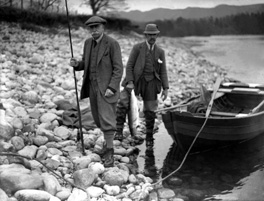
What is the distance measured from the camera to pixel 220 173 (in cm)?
584

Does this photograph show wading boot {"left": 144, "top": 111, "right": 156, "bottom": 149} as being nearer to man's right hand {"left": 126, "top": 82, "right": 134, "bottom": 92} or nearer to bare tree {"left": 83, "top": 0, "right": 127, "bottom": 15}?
man's right hand {"left": 126, "top": 82, "right": 134, "bottom": 92}

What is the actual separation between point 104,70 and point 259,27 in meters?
26.9

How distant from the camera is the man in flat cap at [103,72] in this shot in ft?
16.1

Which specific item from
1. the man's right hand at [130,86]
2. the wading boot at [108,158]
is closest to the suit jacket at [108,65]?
the wading boot at [108,158]

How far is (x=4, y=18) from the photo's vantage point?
16.2 metres

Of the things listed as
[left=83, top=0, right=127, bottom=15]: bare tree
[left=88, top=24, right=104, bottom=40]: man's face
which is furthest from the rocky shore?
[left=83, top=0, right=127, bottom=15]: bare tree

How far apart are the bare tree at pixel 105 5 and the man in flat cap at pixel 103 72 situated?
801 inches

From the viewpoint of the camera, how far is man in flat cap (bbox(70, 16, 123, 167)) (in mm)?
4895

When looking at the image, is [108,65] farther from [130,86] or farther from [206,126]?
[206,126]

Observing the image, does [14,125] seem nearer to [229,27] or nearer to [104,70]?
[104,70]

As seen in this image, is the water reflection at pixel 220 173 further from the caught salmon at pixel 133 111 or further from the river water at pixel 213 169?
the caught salmon at pixel 133 111

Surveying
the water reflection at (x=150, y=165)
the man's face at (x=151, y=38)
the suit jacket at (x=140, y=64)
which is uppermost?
the man's face at (x=151, y=38)

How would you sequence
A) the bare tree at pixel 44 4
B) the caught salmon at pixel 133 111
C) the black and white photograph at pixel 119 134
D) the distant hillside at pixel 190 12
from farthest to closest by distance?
the distant hillside at pixel 190 12 < the bare tree at pixel 44 4 < the caught salmon at pixel 133 111 < the black and white photograph at pixel 119 134

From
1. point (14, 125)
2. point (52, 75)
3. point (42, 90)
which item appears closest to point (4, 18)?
point (52, 75)
